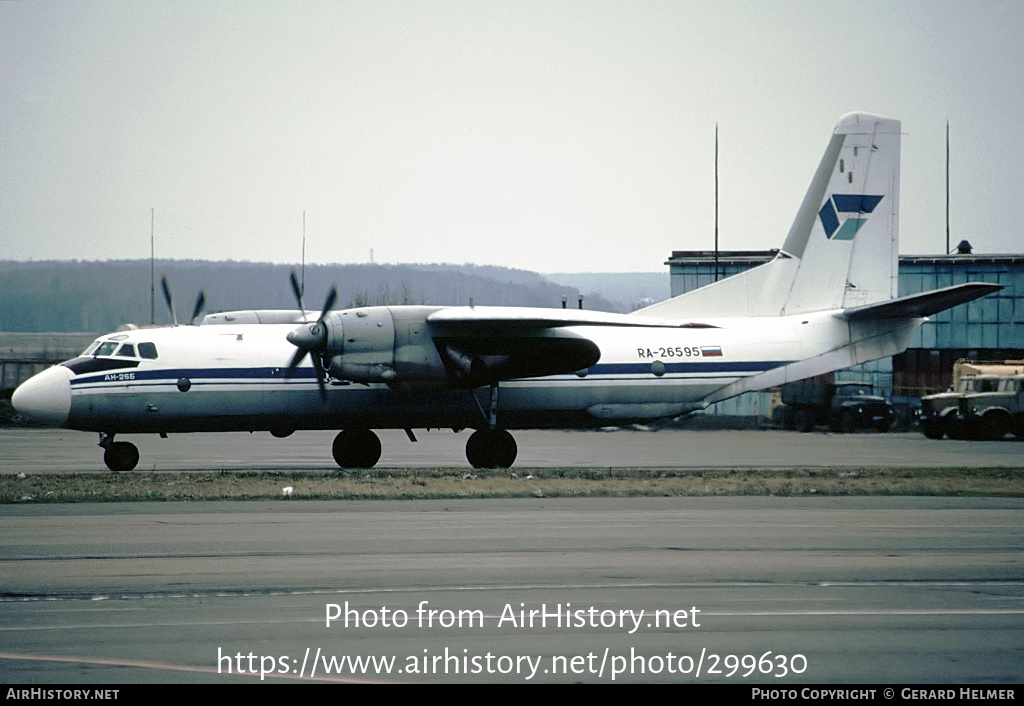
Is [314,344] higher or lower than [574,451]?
higher

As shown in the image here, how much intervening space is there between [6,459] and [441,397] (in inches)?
425

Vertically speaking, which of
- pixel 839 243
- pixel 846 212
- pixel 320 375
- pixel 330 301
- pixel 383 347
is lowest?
pixel 320 375

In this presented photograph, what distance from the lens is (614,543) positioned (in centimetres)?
1416

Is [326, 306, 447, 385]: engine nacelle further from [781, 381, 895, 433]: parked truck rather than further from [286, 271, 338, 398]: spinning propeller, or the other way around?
[781, 381, 895, 433]: parked truck

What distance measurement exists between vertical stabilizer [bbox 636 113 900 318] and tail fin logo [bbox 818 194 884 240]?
0.03 metres

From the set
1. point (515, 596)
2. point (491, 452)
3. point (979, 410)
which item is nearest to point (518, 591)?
point (515, 596)

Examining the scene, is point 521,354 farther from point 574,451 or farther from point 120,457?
point 120,457

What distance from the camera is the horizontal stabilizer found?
2448 centimetres

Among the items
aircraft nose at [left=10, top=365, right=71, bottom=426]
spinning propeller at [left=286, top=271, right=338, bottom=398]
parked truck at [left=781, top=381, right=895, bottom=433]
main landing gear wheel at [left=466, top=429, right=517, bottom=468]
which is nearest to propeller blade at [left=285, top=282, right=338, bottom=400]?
spinning propeller at [left=286, top=271, right=338, bottom=398]

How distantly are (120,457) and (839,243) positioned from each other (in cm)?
1803

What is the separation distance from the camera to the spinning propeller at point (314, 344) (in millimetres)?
24391

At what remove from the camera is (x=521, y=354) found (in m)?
25.8

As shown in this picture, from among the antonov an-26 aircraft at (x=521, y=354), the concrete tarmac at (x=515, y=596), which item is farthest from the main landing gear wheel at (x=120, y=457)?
the concrete tarmac at (x=515, y=596)

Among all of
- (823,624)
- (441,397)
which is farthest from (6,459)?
(823,624)
